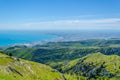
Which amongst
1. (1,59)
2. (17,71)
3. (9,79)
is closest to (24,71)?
(17,71)

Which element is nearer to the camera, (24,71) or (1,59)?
(1,59)

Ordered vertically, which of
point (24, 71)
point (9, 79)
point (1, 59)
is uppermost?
point (9, 79)

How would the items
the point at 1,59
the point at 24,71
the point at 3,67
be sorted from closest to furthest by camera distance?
the point at 3,67 → the point at 1,59 → the point at 24,71

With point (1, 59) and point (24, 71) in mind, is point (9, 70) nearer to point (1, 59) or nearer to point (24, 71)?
point (1, 59)

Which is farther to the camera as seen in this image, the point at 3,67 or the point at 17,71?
the point at 17,71

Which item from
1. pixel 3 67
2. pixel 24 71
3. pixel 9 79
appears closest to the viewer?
pixel 9 79

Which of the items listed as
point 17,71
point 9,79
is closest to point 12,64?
point 17,71

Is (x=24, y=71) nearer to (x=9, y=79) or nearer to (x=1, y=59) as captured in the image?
(x=1, y=59)

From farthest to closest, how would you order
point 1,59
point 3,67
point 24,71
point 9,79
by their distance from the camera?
point 24,71 < point 1,59 < point 3,67 < point 9,79

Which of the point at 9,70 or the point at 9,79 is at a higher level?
the point at 9,79
